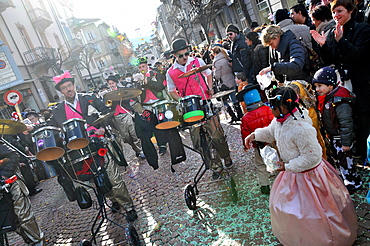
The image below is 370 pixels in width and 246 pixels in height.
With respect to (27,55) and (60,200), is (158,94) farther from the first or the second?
(27,55)

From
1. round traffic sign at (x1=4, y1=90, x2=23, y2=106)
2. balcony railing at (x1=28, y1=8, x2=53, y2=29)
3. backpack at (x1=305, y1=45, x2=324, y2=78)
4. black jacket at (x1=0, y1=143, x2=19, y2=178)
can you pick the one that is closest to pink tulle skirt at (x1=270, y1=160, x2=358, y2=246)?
backpack at (x1=305, y1=45, x2=324, y2=78)

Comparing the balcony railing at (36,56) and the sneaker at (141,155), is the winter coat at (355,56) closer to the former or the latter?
the sneaker at (141,155)

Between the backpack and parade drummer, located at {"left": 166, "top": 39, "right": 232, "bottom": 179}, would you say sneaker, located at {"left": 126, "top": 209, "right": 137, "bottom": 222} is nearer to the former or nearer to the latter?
parade drummer, located at {"left": 166, "top": 39, "right": 232, "bottom": 179}

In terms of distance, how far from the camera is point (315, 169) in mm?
2451

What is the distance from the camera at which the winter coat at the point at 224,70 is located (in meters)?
7.16

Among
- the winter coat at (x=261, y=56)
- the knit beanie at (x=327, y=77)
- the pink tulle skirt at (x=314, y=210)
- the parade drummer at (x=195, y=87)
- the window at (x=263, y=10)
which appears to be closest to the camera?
the pink tulle skirt at (x=314, y=210)

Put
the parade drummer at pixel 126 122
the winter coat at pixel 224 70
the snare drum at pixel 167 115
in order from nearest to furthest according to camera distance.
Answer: the snare drum at pixel 167 115, the winter coat at pixel 224 70, the parade drummer at pixel 126 122

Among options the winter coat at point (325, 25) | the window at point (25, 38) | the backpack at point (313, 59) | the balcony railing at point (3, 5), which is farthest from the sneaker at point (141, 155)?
the window at point (25, 38)

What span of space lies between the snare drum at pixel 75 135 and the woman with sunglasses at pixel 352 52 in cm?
320

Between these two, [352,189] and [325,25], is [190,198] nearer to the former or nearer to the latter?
[352,189]

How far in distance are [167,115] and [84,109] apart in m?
1.76

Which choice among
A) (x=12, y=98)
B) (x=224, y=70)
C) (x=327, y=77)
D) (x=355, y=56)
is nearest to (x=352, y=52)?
(x=355, y=56)

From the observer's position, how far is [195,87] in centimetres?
486

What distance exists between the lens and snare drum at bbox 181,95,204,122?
3.75 meters
